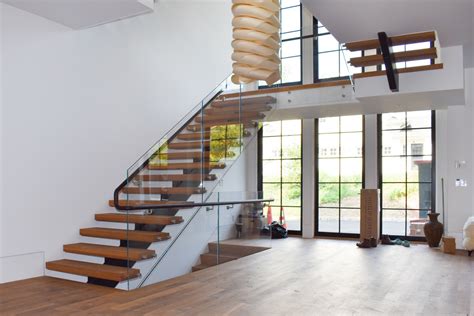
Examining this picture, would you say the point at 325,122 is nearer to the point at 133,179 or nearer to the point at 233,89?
the point at 233,89

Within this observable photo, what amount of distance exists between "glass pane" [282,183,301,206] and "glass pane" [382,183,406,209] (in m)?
1.89

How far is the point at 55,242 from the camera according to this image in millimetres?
5504

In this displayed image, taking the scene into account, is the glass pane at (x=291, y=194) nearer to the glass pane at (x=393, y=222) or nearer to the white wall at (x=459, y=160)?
the glass pane at (x=393, y=222)

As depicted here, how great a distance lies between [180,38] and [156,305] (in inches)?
220

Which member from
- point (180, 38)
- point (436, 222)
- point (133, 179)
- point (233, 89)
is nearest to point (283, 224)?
point (436, 222)

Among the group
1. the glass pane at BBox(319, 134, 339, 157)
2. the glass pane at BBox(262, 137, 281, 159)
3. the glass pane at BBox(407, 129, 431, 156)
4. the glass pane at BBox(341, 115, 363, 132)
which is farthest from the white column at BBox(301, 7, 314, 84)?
the glass pane at BBox(407, 129, 431, 156)

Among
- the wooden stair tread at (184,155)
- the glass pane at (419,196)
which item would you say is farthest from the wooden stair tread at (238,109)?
the glass pane at (419,196)

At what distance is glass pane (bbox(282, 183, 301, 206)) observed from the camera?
10.1 m

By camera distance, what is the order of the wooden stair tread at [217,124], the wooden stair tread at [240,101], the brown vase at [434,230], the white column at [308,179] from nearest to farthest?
the wooden stair tread at [217,124] → the wooden stair tread at [240,101] → the brown vase at [434,230] → the white column at [308,179]

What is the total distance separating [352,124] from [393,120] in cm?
85

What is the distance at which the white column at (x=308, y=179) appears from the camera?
966cm

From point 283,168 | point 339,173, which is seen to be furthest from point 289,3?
point 339,173

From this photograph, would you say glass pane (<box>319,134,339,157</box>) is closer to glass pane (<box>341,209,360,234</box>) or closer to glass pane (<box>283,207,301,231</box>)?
glass pane (<box>341,209,360,234</box>)

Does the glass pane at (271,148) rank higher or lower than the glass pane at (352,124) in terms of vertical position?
lower
